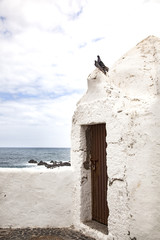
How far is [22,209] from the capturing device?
4.51 meters

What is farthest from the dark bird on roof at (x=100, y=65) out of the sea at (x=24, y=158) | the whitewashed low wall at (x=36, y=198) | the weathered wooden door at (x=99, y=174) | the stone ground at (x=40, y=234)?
the sea at (x=24, y=158)

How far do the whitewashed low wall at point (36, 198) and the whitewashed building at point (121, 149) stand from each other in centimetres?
21

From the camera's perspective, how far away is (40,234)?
418 centimetres

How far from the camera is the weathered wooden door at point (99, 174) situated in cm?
429

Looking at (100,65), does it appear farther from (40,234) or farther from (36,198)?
(40,234)

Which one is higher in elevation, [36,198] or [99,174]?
[99,174]

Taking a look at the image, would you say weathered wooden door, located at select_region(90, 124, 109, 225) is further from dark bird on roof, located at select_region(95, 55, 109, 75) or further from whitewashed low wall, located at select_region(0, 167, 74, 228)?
dark bird on roof, located at select_region(95, 55, 109, 75)

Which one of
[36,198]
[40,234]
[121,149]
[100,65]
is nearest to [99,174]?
[121,149]

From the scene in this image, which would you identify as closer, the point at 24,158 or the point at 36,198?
the point at 36,198

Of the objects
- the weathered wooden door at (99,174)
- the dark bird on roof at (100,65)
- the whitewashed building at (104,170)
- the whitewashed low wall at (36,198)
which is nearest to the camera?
the whitewashed building at (104,170)

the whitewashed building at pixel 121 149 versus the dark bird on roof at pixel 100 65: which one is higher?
the dark bird on roof at pixel 100 65

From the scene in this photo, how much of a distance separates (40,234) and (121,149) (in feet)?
6.82

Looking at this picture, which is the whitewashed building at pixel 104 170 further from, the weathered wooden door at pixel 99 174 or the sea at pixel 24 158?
the sea at pixel 24 158

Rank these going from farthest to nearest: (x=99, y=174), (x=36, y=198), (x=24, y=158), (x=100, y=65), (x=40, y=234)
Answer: (x=24, y=158) → (x=100, y=65) → (x=36, y=198) → (x=99, y=174) → (x=40, y=234)
